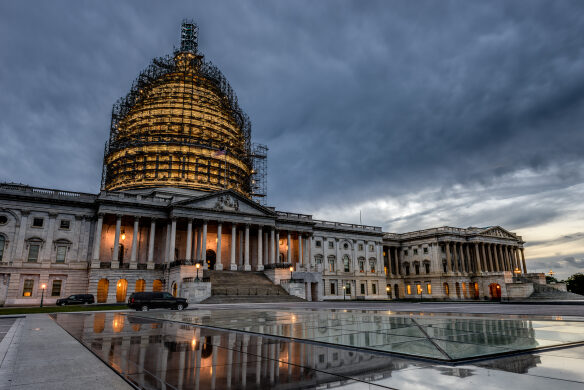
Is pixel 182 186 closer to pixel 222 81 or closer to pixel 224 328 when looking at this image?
pixel 222 81

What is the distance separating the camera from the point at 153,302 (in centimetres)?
3222

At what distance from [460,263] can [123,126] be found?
3096 inches

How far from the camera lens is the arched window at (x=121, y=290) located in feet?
171

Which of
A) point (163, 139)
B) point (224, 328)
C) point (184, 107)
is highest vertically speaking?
point (184, 107)

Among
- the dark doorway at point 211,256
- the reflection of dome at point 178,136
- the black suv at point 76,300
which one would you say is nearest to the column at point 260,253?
the dark doorway at point 211,256

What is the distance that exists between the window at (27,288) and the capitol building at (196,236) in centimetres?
11

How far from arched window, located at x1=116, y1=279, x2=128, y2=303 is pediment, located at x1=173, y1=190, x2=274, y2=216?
13.1 meters

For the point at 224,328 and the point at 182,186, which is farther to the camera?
the point at 182,186

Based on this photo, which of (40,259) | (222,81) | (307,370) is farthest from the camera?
(222,81)

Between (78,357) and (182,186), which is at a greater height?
(182,186)

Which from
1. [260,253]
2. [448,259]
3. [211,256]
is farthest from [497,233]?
[211,256]

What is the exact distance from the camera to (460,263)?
85.2 metres

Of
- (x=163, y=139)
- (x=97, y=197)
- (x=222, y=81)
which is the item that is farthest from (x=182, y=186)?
(x=222, y=81)

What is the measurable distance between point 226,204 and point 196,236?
7.83 metres
